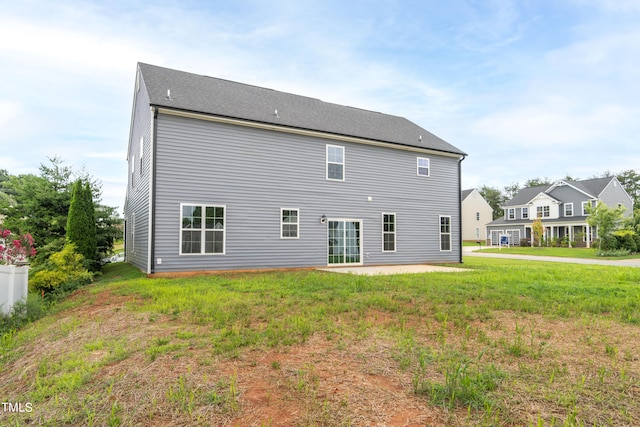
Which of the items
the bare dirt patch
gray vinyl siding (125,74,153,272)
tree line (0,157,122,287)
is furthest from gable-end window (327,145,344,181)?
the bare dirt patch

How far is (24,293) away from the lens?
6.61 m

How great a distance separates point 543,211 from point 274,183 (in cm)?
3257

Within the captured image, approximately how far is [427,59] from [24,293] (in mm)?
16436

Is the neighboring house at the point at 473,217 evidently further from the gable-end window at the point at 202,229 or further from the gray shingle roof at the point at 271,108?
the gable-end window at the point at 202,229

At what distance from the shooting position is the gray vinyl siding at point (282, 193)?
422 inches

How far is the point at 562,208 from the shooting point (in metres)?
32.9

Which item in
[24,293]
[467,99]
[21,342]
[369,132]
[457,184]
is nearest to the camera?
[21,342]

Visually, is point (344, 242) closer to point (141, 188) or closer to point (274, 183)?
point (274, 183)

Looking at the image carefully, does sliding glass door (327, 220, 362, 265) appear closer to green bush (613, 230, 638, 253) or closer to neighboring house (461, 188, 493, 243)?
green bush (613, 230, 638, 253)

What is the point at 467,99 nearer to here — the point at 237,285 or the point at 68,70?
the point at 237,285

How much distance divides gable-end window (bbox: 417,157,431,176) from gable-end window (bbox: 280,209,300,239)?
6506 millimetres

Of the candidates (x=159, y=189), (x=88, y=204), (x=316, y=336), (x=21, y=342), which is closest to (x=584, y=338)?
(x=316, y=336)

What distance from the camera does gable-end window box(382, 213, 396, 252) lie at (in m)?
14.5

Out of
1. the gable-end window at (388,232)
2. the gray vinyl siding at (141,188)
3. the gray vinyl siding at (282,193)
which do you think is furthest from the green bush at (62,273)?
the gable-end window at (388,232)
